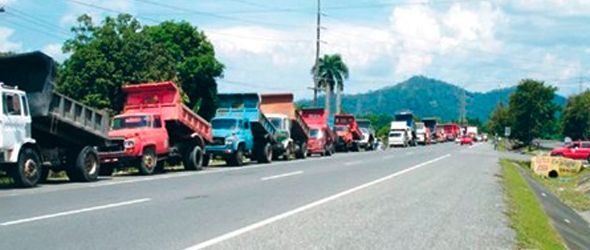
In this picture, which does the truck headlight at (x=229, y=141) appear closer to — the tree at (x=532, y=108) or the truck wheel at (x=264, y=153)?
the truck wheel at (x=264, y=153)

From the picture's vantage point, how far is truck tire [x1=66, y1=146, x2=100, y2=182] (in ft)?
76.6

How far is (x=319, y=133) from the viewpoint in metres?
51.7

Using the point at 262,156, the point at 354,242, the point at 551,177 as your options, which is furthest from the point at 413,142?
the point at 354,242

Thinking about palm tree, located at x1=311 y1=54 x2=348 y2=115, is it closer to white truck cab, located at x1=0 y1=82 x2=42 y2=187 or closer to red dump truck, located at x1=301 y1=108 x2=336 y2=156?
red dump truck, located at x1=301 y1=108 x2=336 y2=156

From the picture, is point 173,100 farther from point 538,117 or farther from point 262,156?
point 538,117

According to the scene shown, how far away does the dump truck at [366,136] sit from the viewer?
227 ft

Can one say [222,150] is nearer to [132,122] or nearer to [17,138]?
[132,122]

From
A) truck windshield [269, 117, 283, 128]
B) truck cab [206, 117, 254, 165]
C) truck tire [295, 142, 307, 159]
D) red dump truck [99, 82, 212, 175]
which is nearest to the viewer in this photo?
red dump truck [99, 82, 212, 175]

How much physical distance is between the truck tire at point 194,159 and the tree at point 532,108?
65699mm

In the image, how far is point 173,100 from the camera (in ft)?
99.4

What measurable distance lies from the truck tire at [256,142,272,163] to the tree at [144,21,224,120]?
30.7 metres

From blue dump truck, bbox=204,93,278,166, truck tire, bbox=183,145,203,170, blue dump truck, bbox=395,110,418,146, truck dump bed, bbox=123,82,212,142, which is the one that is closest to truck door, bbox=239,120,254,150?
blue dump truck, bbox=204,93,278,166

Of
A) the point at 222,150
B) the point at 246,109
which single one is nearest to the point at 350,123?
the point at 246,109

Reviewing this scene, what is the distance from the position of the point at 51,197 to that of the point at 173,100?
12972 mm
